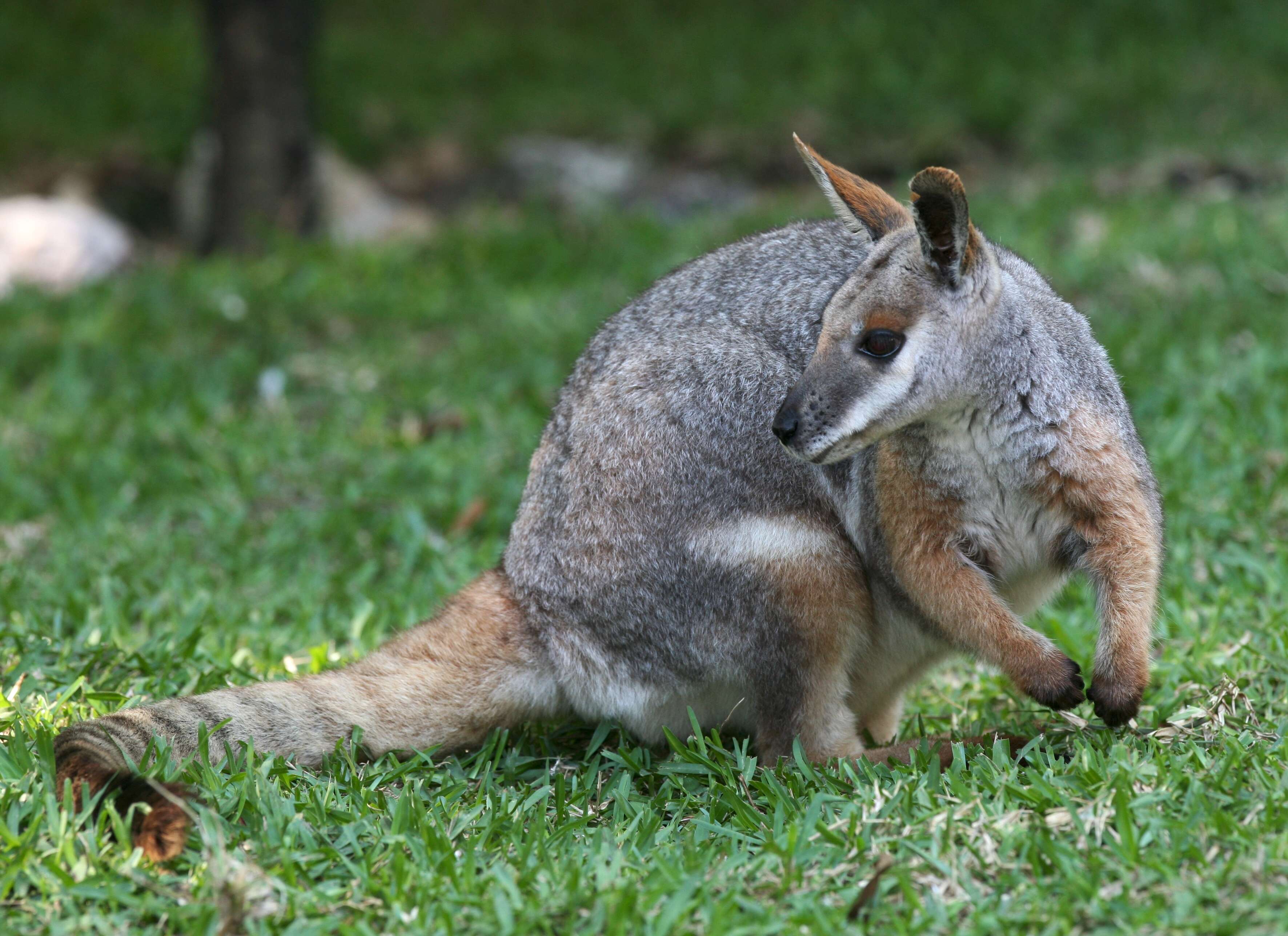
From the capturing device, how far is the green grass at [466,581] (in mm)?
2365

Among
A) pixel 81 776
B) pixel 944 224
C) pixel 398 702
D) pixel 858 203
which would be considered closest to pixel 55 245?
pixel 398 702

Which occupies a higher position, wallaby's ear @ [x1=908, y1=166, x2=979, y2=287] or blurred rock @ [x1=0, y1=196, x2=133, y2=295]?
wallaby's ear @ [x1=908, y1=166, x2=979, y2=287]

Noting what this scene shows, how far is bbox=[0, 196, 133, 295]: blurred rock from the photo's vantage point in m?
7.87

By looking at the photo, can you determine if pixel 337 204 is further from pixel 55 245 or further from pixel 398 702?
pixel 398 702

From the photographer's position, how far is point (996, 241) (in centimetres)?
349

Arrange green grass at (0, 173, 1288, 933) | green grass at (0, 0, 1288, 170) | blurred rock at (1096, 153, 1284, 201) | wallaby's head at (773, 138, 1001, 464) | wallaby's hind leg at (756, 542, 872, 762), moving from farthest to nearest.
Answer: green grass at (0, 0, 1288, 170), blurred rock at (1096, 153, 1284, 201), wallaby's hind leg at (756, 542, 872, 762), wallaby's head at (773, 138, 1001, 464), green grass at (0, 173, 1288, 933)

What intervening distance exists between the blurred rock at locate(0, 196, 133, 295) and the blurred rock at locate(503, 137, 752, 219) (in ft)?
9.40

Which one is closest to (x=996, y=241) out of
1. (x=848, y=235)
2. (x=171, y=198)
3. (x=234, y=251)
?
(x=848, y=235)

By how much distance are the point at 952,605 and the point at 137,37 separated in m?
10.7

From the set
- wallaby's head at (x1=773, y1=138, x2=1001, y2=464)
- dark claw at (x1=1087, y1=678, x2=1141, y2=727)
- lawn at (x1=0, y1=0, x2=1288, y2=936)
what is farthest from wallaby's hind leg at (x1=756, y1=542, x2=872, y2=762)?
dark claw at (x1=1087, y1=678, x2=1141, y2=727)

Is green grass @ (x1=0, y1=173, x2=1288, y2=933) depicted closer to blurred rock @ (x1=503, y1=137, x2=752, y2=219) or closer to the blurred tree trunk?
the blurred tree trunk

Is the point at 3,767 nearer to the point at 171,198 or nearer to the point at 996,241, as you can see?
the point at 996,241

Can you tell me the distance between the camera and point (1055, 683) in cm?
286

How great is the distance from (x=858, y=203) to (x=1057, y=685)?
122 centimetres
